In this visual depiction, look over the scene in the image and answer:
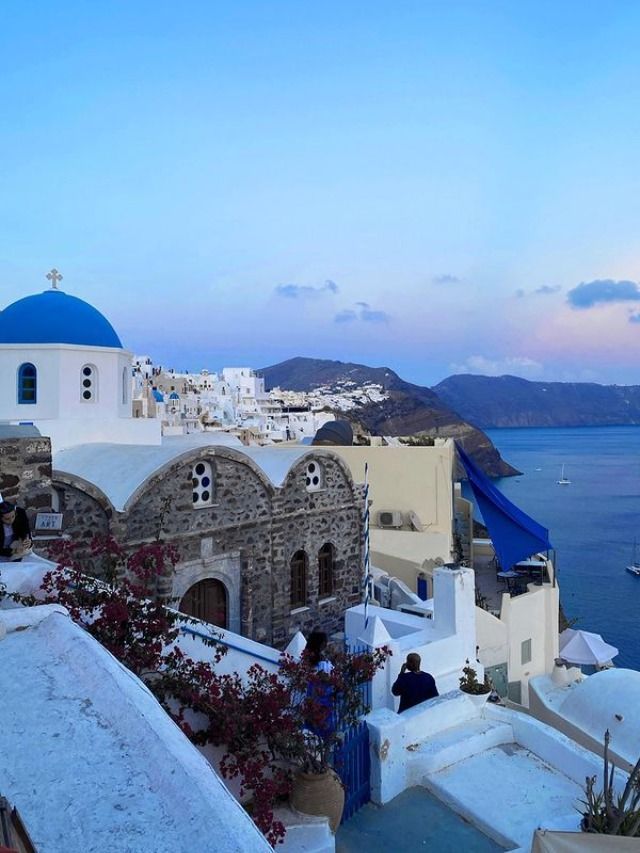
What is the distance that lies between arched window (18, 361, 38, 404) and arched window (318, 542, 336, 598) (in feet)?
19.7

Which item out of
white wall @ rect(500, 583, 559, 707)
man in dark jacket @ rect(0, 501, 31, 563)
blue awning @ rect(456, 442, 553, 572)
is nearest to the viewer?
man in dark jacket @ rect(0, 501, 31, 563)

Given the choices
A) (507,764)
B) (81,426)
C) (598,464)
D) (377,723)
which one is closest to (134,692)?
(377,723)

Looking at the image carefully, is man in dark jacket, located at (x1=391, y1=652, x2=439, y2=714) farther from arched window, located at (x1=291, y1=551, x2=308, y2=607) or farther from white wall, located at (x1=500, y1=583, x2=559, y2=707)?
white wall, located at (x1=500, y1=583, x2=559, y2=707)

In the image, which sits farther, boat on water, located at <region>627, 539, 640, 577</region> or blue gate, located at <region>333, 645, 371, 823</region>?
boat on water, located at <region>627, 539, 640, 577</region>

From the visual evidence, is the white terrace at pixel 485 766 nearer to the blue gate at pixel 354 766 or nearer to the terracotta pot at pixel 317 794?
the blue gate at pixel 354 766

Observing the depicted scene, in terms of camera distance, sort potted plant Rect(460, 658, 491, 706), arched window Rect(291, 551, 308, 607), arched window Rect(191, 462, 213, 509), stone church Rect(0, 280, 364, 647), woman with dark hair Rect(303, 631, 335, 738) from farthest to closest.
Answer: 1. arched window Rect(291, 551, 308, 607)
2. arched window Rect(191, 462, 213, 509)
3. stone church Rect(0, 280, 364, 647)
4. potted plant Rect(460, 658, 491, 706)
5. woman with dark hair Rect(303, 631, 335, 738)

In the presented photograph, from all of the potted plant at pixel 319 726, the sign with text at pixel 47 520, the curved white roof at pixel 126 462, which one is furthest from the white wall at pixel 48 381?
the potted plant at pixel 319 726

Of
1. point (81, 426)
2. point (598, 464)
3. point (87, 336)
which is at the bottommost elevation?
point (598, 464)

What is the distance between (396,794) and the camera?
495cm

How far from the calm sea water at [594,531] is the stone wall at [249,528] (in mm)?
14219

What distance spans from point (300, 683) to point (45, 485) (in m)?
3.52

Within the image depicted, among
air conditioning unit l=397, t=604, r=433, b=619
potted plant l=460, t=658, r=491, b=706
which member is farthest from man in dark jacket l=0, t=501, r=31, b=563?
air conditioning unit l=397, t=604, r=433, b=619

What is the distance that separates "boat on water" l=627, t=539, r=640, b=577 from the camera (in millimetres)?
32219

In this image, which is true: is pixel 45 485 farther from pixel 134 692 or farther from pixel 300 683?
pixel 134 692
